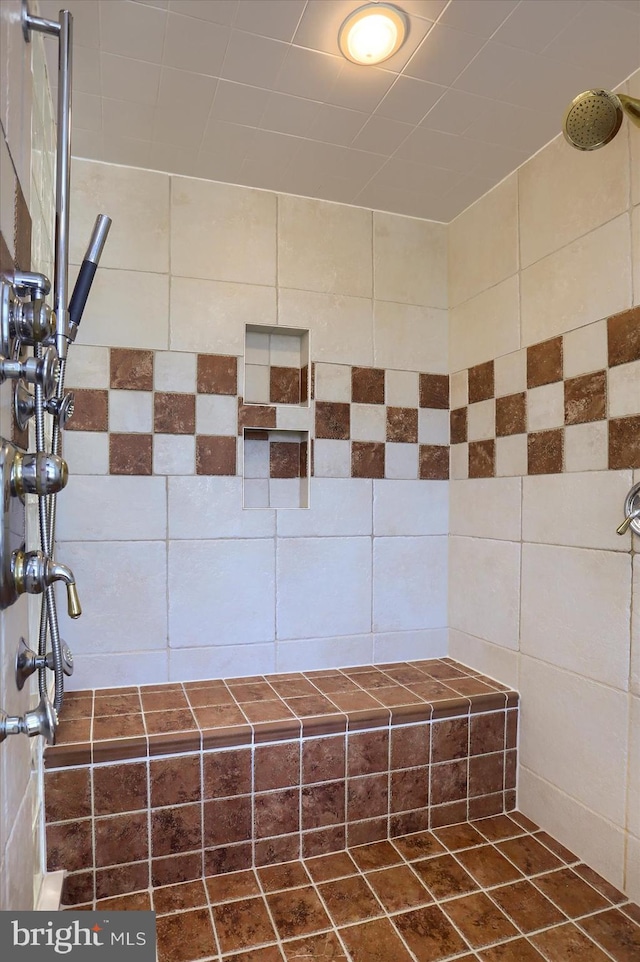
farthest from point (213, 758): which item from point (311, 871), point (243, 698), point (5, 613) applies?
point (5, 613)

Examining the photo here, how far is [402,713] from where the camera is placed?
62.2 inches

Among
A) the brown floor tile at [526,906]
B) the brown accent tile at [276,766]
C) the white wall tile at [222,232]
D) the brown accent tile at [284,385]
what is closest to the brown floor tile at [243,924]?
the brown accent tile at [276,766]

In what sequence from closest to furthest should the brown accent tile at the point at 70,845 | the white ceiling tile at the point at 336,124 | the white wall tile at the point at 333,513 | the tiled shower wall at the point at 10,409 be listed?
the tiled shower wall at the point at 10,409
the brown accent tile at the point at 70,845
the white ceiling tile at the point at 336,124
the white wall tile at the point at 333,513

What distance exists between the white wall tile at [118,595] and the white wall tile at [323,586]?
38cm

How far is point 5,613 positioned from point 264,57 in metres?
1.30

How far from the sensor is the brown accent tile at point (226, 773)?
1.42 m

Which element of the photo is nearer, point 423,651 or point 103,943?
point 103,943

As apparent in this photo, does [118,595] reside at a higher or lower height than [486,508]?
lower

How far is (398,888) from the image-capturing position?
1377mm

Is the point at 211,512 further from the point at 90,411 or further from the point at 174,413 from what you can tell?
the point at 90,411

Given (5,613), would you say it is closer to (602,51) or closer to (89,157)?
(89,157)

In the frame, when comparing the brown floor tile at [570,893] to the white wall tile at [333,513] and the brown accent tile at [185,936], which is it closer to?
the brown accent tile at [185,936]

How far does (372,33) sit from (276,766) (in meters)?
1.70

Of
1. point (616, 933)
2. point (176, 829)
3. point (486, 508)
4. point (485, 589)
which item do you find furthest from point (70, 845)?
point (486, 508)
